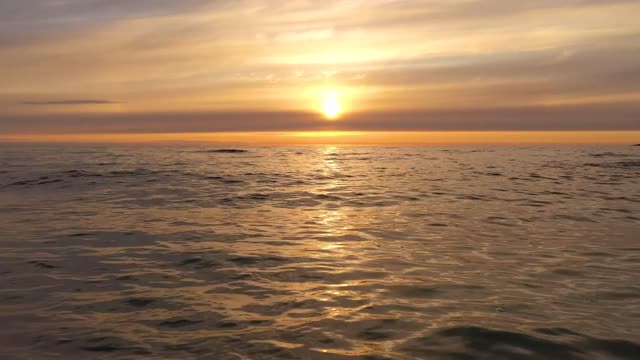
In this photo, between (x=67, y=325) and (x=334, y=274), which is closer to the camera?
(x=67, y=325)

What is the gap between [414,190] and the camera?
28766 mm

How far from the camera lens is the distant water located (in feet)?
24.6

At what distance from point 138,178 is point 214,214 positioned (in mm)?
16189

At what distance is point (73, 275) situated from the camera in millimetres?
11203

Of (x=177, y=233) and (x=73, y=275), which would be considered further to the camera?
(x=177, y=233)

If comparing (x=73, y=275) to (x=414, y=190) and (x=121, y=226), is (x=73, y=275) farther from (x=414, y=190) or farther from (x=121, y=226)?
(x=414, y=190)

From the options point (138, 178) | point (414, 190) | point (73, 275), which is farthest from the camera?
point (138, 178)

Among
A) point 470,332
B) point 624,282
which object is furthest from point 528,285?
point 470,332

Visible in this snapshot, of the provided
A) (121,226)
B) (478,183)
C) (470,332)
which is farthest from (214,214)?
(478,183)

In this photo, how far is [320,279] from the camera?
36.1 ft

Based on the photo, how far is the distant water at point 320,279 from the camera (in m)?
7.50

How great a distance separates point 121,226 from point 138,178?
1809 cm

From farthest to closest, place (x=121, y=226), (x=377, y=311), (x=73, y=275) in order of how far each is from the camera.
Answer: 1. (x=121, y=226)
2. (x=73, y=275)
3. (x=377, y=311)

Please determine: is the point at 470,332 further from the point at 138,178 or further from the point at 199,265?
the point at 138,178
